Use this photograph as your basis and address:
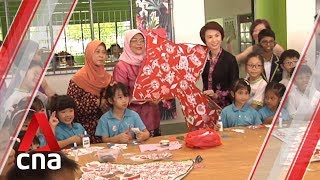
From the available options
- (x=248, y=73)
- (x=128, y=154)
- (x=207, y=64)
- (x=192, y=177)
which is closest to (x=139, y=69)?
(x=207, y=64)

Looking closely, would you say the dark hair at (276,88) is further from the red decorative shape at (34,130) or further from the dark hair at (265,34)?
the red decorative shape at (34,130)

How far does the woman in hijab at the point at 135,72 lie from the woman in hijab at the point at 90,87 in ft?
0.36

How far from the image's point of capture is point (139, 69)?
3027 mm

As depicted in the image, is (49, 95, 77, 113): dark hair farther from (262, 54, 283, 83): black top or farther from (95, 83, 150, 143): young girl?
(262, 54, 283, 83): black top

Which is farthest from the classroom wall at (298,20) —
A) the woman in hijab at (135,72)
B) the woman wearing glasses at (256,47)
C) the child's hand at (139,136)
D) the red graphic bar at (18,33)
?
the red graphic bar at (18,33)

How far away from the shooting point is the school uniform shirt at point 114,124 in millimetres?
2574

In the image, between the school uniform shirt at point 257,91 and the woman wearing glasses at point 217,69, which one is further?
the woman wearing glasses at point 217,69

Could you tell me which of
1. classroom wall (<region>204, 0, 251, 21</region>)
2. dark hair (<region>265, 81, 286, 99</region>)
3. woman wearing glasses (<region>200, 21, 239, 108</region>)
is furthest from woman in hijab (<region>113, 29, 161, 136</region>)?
classroom wall (<region>204, 0, 251, 21</region>)

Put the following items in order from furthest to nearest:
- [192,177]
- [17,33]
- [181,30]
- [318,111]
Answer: [181,30]
[192,177]
[17,33]
[318,111]

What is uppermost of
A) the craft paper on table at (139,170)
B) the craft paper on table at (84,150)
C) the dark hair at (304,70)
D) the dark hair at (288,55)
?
the dark hair at (288,55)

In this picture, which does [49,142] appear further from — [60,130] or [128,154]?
[60,130]

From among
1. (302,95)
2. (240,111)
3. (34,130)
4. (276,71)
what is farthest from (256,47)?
(34,130)

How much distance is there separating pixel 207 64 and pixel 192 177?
1.43m

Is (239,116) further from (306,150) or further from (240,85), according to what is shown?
(306,150)
